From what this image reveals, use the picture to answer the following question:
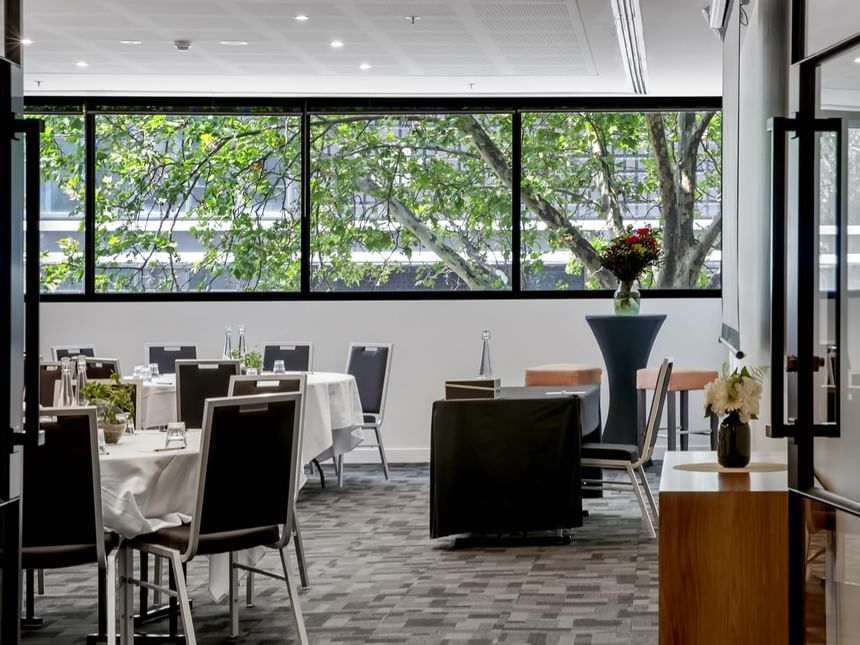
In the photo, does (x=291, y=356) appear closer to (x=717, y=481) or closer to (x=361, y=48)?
(x=361, y=48)

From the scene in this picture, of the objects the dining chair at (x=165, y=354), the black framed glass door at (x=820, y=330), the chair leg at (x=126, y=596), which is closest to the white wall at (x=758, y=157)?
the black framed glass door at (x=820, y=330)

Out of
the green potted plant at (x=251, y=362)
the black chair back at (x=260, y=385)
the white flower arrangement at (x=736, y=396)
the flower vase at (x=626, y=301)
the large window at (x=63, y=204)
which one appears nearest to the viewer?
the white flower arrangement at (x=736, y=396)

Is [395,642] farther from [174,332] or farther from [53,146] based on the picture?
[53,146]

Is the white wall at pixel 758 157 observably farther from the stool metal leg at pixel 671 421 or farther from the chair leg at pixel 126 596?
the stool metal leg at pixel 671 421

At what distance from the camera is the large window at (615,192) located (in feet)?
34.4

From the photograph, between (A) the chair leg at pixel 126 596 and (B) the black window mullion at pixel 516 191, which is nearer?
(A) the chair leg at pixel 126 596

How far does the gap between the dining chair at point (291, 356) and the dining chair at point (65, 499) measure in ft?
16.9

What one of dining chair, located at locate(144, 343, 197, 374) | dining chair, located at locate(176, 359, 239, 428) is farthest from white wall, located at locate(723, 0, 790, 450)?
dining chair, located at locate(144, 343, 197, 374)

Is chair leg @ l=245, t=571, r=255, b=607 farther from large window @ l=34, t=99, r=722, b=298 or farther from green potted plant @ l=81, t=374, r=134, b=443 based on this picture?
large window @ l=34, t=99, r=722, b=298

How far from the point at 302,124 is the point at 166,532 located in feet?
21.9

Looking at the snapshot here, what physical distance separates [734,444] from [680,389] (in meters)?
5.07

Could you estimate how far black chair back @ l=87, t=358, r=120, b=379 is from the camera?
753 cm

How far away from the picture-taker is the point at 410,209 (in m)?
10.6

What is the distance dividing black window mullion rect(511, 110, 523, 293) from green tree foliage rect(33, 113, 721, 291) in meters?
0.04
